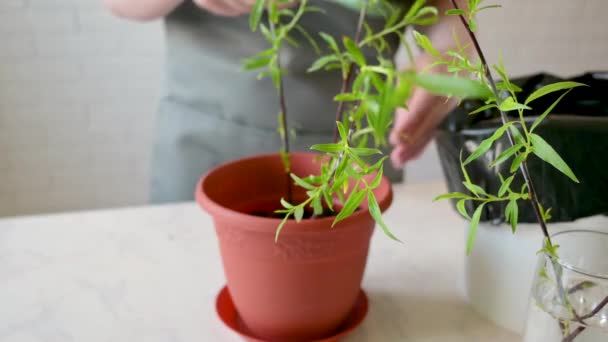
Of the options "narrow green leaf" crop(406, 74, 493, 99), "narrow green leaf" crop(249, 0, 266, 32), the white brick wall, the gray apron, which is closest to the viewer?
"narrow green leaf" crop(406, 74, 493, 99)

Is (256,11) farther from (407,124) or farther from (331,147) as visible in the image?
(407,124)

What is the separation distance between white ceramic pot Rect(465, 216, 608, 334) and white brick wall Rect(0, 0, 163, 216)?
1134 millimetres

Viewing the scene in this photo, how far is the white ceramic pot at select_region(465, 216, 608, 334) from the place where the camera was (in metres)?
0.47

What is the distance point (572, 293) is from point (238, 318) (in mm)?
278

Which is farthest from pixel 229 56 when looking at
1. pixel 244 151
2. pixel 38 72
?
pixel 38 72

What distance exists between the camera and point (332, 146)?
1.07ft

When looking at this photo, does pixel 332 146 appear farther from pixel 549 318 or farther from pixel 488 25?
pixel 488 25

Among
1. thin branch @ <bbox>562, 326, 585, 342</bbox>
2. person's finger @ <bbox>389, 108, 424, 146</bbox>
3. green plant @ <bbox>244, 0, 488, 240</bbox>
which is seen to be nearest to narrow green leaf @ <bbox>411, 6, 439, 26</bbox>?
green plant @ <bbox>244, 0, 488, 240</bbox>

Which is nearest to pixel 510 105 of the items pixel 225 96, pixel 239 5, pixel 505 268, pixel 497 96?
pixel 497 96

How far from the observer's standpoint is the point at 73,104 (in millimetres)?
1465

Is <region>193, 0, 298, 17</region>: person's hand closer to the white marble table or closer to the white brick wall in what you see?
the white marble table

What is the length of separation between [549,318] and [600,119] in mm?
166

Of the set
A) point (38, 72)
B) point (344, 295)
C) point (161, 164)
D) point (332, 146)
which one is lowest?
point (38, 72)

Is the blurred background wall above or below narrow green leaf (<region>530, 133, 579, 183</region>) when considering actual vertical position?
below
